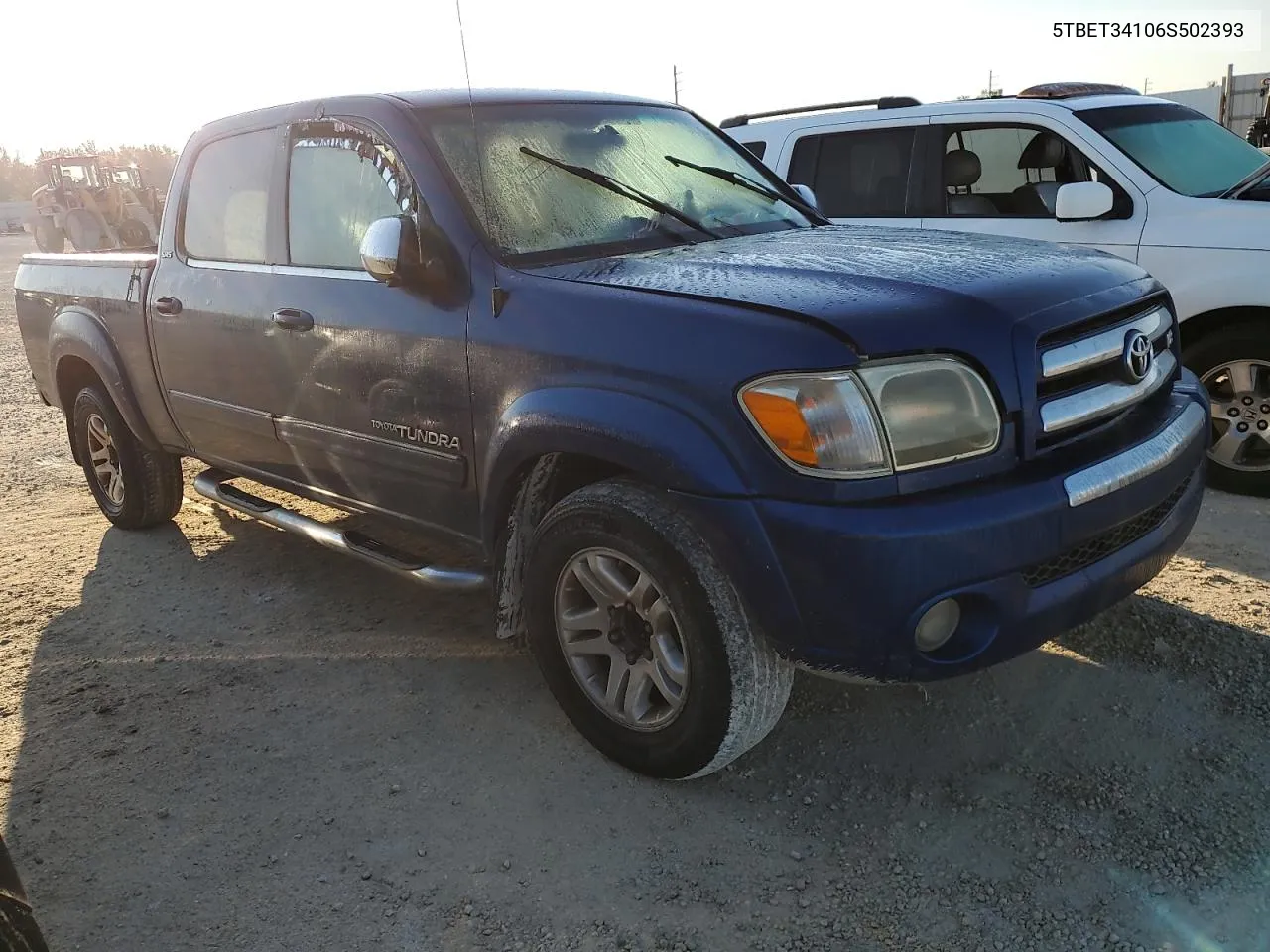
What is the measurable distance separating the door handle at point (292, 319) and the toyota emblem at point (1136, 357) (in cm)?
245

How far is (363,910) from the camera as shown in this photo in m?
2.41

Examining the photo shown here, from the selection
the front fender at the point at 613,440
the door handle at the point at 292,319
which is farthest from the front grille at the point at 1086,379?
the door handle at the point at 292,319

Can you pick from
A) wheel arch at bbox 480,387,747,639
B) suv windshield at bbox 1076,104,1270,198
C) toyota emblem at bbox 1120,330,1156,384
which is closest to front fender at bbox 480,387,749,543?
wheel arch at bbox 480,387,747,639

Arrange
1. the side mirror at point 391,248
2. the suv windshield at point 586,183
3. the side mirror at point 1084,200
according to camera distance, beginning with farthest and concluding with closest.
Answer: the side mirror at point 1084,200 → the suv windshield at point 586,183 → the side mirror at point 391,248

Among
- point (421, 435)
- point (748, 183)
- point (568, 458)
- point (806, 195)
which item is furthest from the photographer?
point (806, 195)

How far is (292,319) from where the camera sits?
3463 millimetres

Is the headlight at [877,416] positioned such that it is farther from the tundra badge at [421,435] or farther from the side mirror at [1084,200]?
the side mirror at [1084,200]

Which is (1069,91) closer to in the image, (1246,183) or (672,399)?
(1246,183)

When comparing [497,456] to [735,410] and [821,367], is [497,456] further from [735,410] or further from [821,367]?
[821,367]

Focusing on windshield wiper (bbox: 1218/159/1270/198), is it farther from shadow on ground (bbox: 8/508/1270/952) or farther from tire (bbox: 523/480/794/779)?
tire (bbox: 523/480/794/779)

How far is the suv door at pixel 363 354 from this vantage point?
3027mm

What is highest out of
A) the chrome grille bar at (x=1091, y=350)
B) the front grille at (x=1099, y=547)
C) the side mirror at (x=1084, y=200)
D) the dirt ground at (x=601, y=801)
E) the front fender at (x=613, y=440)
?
the side mirror at (x=1084, y=200)

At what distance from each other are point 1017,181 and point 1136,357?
3.18 meters

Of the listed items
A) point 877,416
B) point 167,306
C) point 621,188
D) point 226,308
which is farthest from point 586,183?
point 167,306
